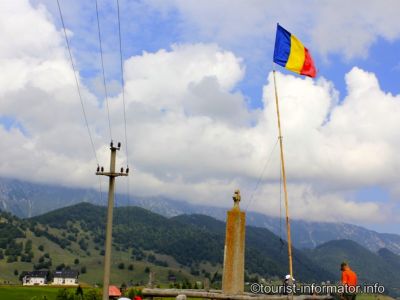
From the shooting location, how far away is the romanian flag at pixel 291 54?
77.9 ft

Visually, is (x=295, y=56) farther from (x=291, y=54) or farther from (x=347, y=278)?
(x=347, y=278)

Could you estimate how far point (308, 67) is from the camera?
942 inches

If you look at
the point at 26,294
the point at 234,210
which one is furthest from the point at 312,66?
the point at 26,294

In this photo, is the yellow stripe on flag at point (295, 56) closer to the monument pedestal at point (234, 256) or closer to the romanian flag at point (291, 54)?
the romanian flag at point (291, 54)

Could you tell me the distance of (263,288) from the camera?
2430cm

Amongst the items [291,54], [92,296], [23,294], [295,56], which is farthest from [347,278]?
[23,294]

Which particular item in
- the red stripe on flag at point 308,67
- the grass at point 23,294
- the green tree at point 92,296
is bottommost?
the grass at point 23,294

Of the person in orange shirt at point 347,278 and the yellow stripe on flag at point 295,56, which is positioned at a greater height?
the yellow stripe on flag at point 295,56

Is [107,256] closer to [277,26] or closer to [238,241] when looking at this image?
[238,241]

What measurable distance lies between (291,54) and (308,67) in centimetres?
97

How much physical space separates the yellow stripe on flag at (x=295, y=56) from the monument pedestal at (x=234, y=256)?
686 cm

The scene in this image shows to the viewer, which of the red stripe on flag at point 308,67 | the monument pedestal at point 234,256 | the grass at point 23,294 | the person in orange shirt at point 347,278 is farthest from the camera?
the grass at point 23,294

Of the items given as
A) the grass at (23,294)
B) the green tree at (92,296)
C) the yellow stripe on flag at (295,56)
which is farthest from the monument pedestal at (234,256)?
the grass at (23,294)

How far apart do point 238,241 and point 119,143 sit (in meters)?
14.1
